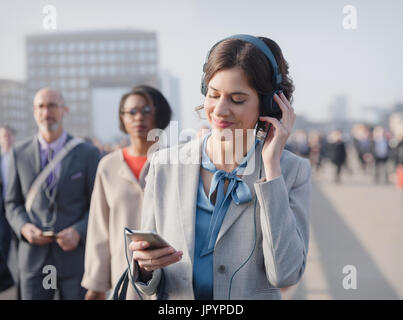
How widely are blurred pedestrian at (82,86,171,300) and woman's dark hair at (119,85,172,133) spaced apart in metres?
0.05

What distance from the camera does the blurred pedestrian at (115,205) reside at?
104 inches

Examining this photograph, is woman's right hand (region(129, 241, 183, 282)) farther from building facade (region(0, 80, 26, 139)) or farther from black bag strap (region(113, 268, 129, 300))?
building facade (region(0, 80, 26, 139))

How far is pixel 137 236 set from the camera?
156cm

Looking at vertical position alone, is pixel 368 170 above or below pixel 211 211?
below

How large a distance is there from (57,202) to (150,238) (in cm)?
167

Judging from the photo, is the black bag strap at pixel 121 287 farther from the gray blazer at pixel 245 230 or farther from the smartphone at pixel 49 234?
the smartphone at pixel 49 234

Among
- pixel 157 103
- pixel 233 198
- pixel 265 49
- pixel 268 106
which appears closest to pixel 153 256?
pixel 233 198

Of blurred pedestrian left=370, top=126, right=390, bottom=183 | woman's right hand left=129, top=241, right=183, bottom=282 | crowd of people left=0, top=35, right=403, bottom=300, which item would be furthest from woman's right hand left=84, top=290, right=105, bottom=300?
blurred pedestrian left=370, top=126, right=390, bottom=183

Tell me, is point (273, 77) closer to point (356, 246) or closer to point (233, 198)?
point (233, 198)

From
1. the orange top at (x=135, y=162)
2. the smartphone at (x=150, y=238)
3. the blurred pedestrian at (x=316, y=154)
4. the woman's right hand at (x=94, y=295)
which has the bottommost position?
the blurred pedestrian at (x=316, y=154)

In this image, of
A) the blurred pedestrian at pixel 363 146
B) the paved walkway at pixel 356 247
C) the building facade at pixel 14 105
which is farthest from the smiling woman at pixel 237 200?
the blurred pedestrian at pixel 363 146

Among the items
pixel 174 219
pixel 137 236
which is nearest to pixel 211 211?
pixel 174 219

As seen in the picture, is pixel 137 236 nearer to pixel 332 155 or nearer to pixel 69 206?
pixel 69 206
